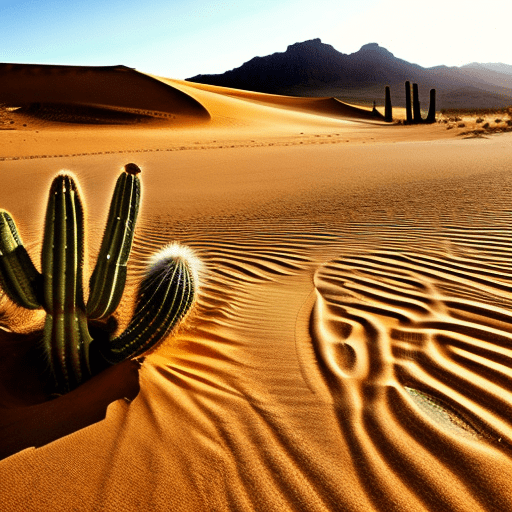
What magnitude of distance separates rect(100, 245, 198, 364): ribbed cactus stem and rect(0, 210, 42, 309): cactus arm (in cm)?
65

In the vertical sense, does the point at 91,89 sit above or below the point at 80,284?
above

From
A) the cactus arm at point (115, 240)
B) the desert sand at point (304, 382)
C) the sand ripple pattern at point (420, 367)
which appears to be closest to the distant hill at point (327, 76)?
the desert sand at point (304, 382)

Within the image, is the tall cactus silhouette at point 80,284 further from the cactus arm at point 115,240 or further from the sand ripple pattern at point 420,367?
the sand ripple pattern at point 420,367

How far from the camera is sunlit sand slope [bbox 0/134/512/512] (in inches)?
86.0

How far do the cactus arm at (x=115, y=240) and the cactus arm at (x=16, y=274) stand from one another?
1.24 ft

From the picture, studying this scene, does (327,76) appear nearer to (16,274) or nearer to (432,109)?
(432,109)

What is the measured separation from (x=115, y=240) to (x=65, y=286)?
0.47 m

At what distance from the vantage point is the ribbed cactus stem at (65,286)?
3012mm

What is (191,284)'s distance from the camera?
3643mm

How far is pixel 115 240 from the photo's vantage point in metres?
3.36

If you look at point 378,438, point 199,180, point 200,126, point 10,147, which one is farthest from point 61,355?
point 200,126

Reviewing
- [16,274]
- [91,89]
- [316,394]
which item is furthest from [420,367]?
[91,89]

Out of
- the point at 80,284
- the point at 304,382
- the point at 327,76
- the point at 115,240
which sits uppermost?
the point at 327,76

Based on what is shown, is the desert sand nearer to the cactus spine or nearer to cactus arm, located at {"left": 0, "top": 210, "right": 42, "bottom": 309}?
cactus arm, located at {"left": 0, "top": 210, "right": 42, "bottom": 309}
